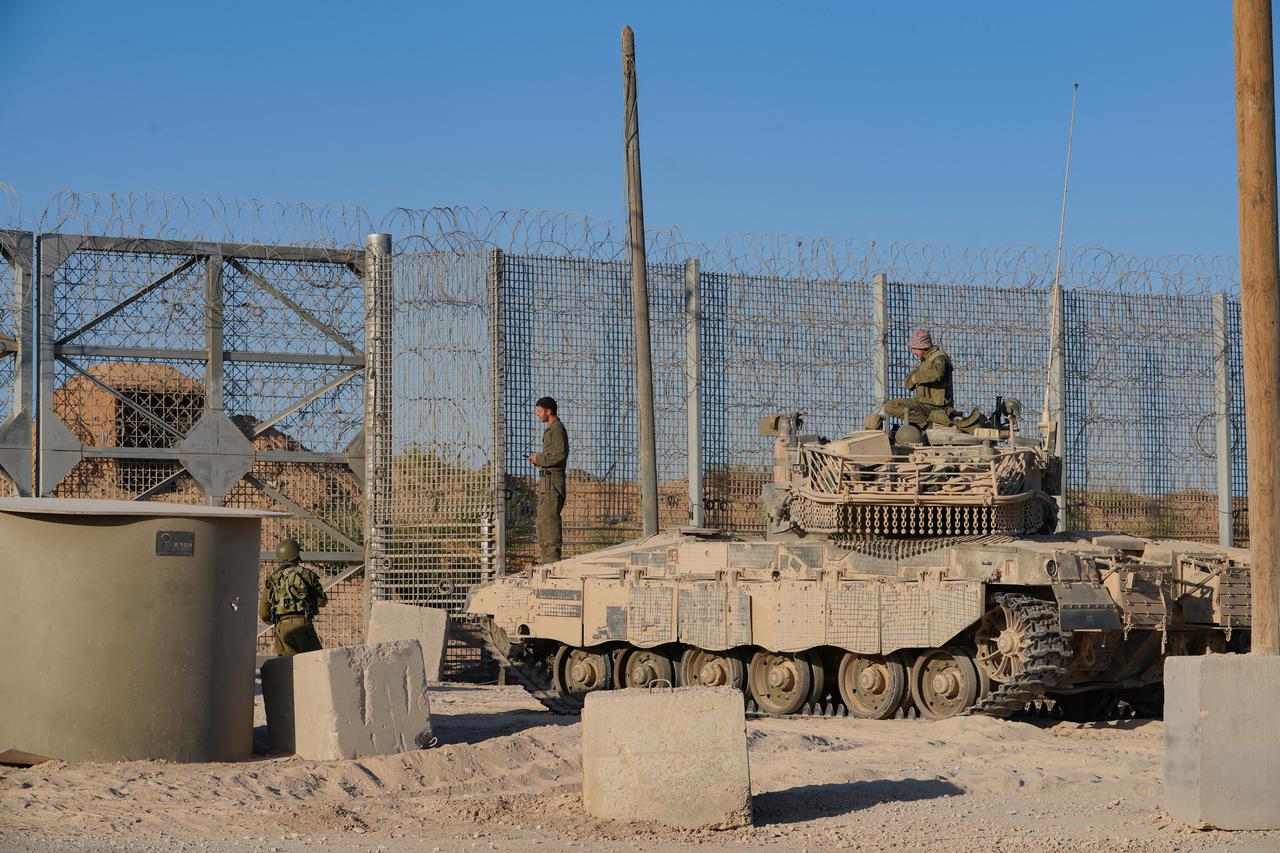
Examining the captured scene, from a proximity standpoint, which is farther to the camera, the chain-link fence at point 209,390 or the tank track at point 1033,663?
the chain-link fence at point 209,390

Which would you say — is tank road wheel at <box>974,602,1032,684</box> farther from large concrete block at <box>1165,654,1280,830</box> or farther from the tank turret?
large concrete block at <box>1165,654,1280,830</box>

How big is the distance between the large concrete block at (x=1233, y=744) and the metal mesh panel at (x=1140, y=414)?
40.8 feet

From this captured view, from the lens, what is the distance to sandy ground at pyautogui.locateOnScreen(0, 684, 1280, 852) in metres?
8.66

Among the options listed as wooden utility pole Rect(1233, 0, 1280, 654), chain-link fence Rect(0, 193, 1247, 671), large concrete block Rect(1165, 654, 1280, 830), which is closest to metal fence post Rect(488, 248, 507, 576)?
chain-link fence Rect(0, 193, 1247, 671)

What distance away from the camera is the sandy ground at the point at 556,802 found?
341 inches

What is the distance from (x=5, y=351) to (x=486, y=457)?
5341 millimetres

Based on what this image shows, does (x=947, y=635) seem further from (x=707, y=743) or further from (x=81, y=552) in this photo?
(x=81, y=552)

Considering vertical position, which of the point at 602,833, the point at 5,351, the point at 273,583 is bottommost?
the point at 602,833

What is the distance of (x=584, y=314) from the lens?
64.6 feet

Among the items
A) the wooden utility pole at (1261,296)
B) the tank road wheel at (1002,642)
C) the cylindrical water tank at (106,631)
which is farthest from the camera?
the tank road wheel at (1002,642)

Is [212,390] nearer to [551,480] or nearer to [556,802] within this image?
[551,480]

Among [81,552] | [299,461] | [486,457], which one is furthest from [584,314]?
[81,552]

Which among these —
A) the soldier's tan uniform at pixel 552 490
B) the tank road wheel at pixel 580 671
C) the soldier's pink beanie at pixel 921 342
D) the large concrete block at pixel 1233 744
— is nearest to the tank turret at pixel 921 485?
the soldier's pink beanie at pixel 921 342

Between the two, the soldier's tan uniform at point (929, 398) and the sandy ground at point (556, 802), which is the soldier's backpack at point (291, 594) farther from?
the soldier's tan uniform at point (929, 398)
